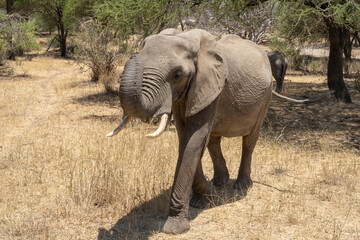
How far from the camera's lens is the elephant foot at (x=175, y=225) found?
3824 millimetres

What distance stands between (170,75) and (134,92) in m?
0.47

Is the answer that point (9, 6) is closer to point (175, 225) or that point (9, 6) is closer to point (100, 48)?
point (100, 48)

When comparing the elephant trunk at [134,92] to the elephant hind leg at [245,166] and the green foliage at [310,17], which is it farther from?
the green foliage at [310,17]

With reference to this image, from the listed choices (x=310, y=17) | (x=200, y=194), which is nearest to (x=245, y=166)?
(x=200, y=194)

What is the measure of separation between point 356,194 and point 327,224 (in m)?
1.07

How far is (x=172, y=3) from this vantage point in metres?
9.49

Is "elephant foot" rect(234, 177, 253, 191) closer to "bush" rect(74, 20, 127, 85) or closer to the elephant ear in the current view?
the elephant ear

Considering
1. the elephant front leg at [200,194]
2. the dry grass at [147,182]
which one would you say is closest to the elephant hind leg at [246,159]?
the dry grass at [147,182]

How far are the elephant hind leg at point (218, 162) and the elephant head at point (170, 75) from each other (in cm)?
147

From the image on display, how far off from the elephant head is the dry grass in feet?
4.41

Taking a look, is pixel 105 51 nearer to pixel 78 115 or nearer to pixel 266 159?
pixel 78 115

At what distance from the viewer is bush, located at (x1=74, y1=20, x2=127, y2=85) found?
501 inches

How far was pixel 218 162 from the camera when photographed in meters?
5.15

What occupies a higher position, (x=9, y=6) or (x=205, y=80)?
(x=205, y=80)
